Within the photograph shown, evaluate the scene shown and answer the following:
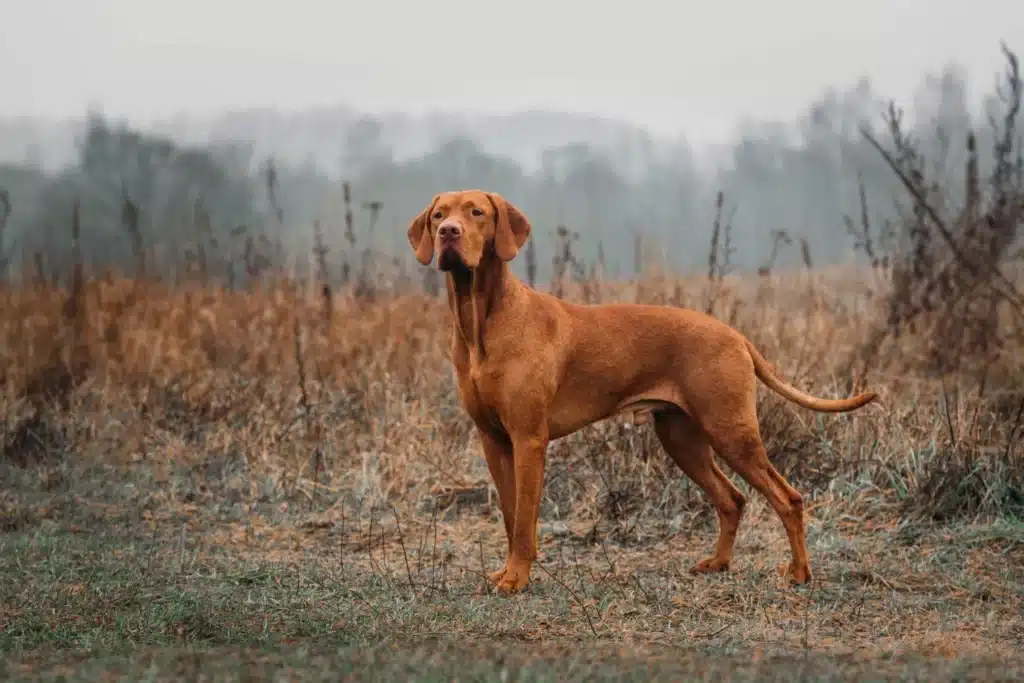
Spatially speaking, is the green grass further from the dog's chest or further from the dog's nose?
the dog's nose

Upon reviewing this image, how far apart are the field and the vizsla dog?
Answer: 40cm

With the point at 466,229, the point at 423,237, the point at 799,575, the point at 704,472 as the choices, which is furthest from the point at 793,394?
the point at 423,237

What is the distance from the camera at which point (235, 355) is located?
933cm

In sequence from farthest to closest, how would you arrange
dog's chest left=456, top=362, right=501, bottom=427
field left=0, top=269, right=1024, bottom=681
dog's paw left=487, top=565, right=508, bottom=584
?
1. dog's paw left=487, top=565, right=508, bottom=584
2. dog's chest left=456, top=362, right=501, bottom=427
3. field left=0, top=269, right=1024, bottom=681

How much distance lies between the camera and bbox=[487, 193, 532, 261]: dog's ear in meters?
4.84

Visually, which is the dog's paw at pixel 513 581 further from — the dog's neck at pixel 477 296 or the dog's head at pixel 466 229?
the dog's head at pixel 466 229

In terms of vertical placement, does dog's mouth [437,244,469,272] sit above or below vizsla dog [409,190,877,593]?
above

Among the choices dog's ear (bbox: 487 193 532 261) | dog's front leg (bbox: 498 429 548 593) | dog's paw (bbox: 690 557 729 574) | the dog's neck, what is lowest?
dog's paw (bbox: 690 557 729 574)

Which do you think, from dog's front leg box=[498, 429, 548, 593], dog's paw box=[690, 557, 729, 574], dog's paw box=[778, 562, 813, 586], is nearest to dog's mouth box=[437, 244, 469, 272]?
dog's front leg box=[498, 429, 548, 593]

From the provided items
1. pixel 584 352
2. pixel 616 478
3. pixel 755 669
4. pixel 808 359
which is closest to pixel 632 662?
pixel 755 669

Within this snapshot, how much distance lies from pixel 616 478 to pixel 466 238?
2475mm

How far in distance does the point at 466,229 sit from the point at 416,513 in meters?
2.52

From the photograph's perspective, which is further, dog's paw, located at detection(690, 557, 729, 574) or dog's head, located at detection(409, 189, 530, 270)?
dog's paw, located at detection(690, 557, 729, 574)

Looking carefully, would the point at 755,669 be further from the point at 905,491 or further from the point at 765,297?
the point at 765,297
